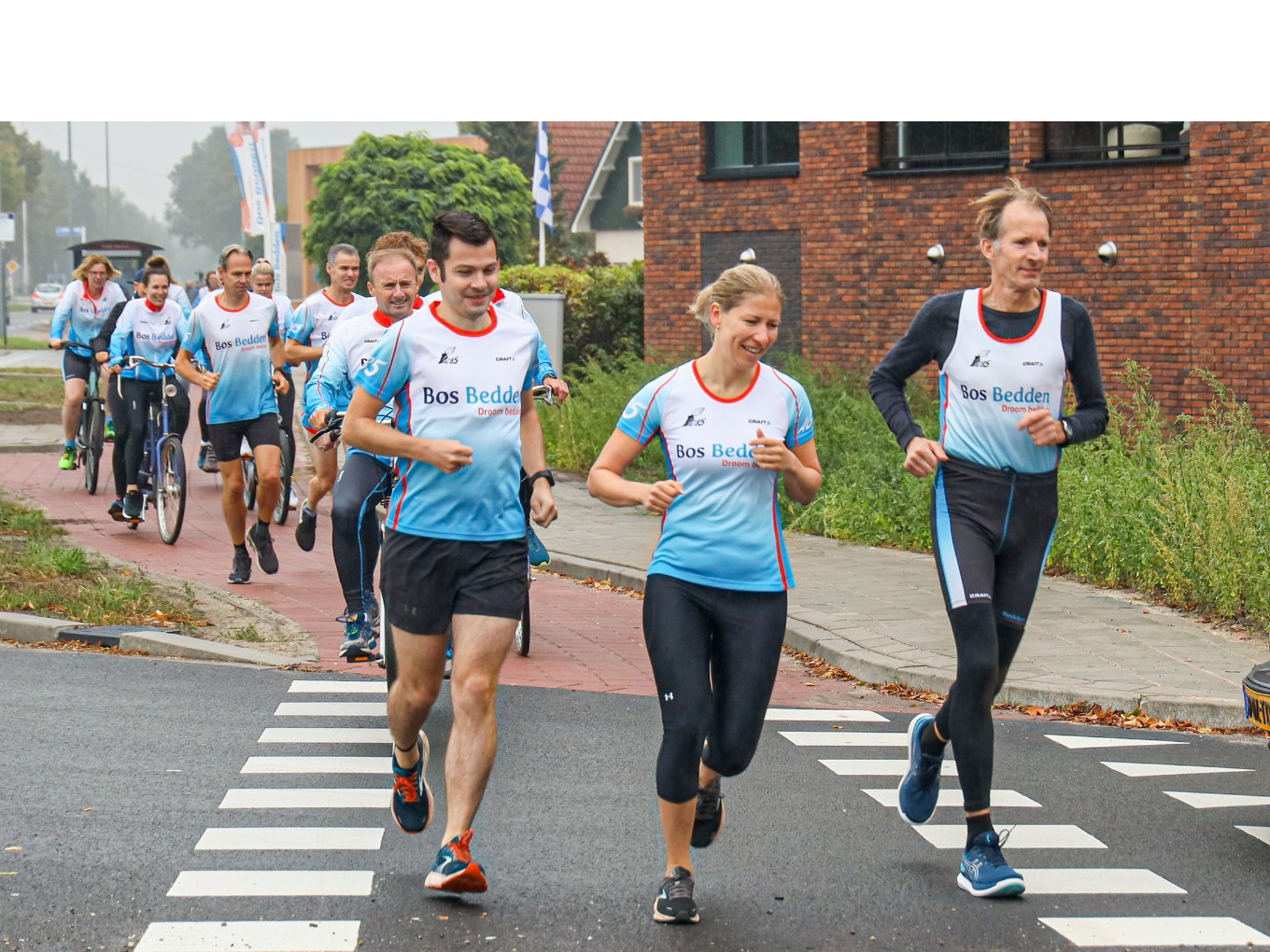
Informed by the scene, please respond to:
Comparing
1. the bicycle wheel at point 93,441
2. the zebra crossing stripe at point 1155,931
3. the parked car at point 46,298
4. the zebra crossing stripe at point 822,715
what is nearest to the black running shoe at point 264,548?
the zebra crossing stripe at point 822,715

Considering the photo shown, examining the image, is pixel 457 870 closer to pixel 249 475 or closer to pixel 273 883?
pixel 273 883

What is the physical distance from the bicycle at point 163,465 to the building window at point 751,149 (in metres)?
9.54

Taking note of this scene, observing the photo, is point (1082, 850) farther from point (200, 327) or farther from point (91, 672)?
point (200, 327)

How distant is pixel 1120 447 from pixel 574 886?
8.78 meters

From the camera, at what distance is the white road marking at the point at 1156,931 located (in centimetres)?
508

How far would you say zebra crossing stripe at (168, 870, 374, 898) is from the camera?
540 cm

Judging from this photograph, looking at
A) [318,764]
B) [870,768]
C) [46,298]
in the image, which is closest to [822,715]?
[870,768]

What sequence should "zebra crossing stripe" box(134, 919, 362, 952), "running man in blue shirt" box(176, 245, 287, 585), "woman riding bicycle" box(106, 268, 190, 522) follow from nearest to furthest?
"zebra crossing stripe" box(134, 919, 362, 952) < "running man in blue shirt" box(176, 245, 287, 585) < "woman riding bicycle" box(106, 268, 190, 522)

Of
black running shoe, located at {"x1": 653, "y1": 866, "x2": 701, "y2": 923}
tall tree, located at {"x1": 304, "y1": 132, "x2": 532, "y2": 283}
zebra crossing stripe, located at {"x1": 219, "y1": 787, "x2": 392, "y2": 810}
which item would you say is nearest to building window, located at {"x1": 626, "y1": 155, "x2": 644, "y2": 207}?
tall tree, located at {"x1": 304, "y1": 132, "x2": 532, "y2": 283}

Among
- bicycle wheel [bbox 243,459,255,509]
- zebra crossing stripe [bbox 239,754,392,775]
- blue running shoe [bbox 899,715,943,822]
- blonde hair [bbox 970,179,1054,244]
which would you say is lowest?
zebra crossing stripe [bbox 239,754,392,775]

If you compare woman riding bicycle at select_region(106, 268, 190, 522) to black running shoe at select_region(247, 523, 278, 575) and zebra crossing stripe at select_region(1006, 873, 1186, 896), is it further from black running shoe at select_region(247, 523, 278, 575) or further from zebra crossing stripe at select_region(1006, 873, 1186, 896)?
zebra crossing stripe at select_region(1006, 873, 1186, 896)

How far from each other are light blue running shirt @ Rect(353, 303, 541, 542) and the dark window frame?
15903 mm

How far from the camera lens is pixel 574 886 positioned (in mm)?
5492

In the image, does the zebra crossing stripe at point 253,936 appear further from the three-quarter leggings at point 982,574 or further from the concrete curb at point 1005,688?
the concrete curb at point 1005,688
